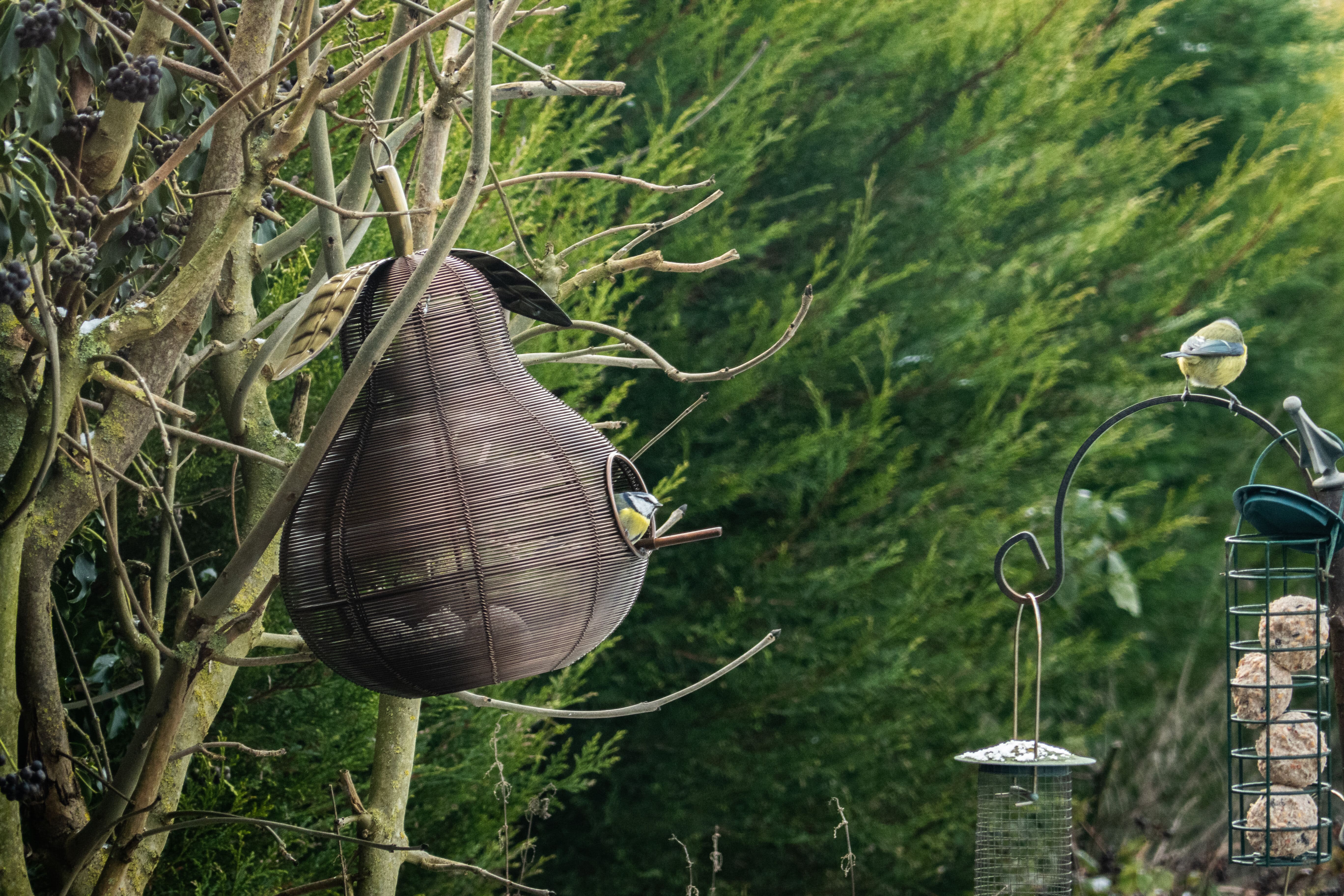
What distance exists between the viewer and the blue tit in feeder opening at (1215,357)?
4.77ft

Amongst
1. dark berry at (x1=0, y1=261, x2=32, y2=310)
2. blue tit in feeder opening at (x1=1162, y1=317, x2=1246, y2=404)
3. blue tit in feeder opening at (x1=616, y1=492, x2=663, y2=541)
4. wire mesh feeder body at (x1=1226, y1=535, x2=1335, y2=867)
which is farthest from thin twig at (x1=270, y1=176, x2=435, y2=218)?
wire mesh feeder body at (x1=1226, y1=535, x2=1335, y2=867)

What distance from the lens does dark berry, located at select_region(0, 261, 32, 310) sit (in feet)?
3.44

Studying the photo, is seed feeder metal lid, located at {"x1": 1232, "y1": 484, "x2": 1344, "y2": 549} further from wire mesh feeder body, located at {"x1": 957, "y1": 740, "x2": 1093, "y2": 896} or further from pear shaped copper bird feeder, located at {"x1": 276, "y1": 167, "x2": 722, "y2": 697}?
pear shaped copper bird feeder, located at {"x1": 276, "y1": 167, "x2": 722, "y2": 697}

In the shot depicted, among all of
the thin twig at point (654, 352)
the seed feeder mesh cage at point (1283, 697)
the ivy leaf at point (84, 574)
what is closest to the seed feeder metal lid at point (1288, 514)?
the seed feeder mesh cage at point (1283, 697)

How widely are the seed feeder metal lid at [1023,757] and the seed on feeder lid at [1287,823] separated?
1.27 ft

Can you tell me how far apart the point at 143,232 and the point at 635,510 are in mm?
719

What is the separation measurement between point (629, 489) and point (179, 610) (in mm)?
835

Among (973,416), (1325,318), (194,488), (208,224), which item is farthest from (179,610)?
(1325,318)

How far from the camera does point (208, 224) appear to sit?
132 centimetres

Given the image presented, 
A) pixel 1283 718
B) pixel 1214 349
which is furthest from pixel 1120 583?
pixel 1214 349

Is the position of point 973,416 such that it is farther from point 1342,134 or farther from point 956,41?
point 1342,134

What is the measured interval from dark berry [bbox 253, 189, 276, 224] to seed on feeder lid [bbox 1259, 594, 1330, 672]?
58.6 inches

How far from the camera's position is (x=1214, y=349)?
1.45 metres

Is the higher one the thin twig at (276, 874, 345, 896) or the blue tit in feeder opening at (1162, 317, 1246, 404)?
the blue tit in feeder opening at (1162, 317, 1246, 404)
